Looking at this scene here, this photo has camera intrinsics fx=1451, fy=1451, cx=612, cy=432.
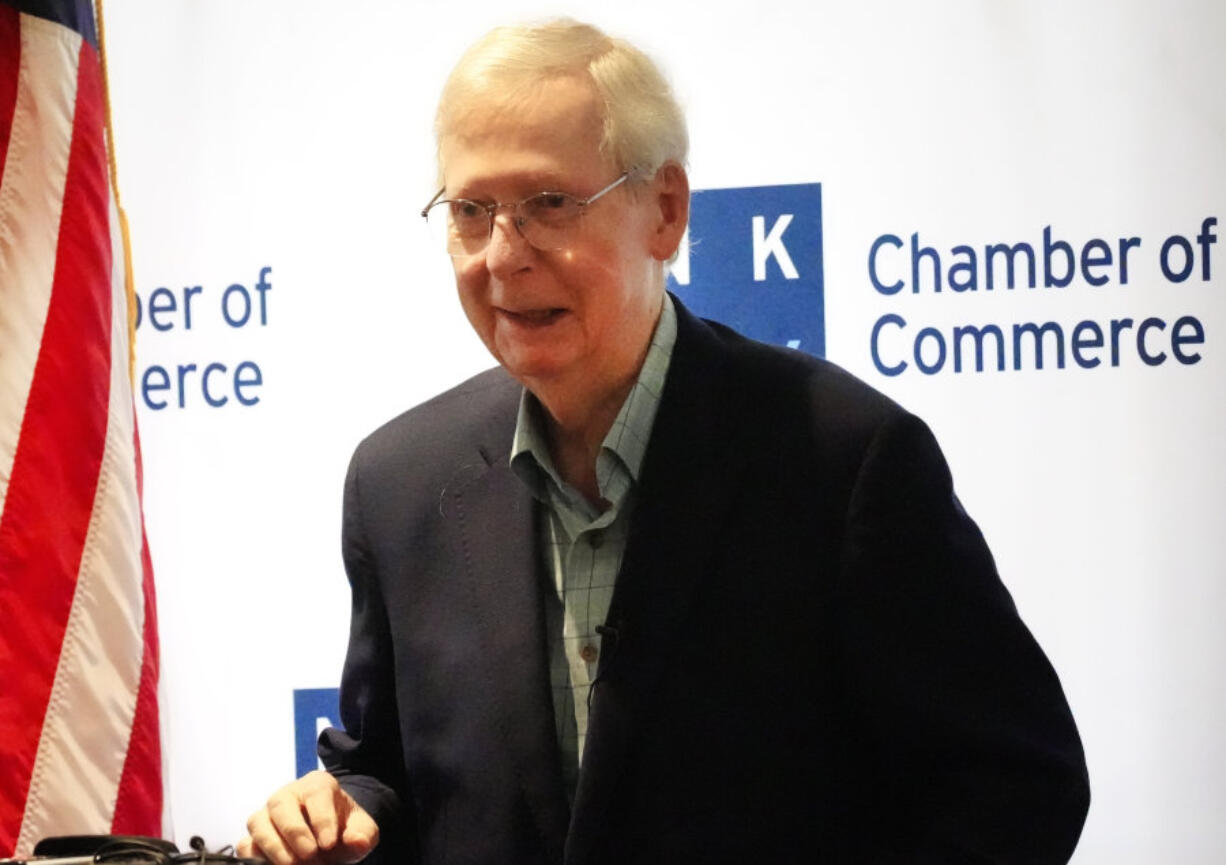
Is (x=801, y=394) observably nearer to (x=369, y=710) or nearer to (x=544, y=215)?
(x=544, y=215)

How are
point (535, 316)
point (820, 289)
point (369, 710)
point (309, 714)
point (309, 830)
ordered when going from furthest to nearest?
1. point (309, 714)
2. point (820, 289)
3. point (369, 710)
4. point (535, 316)
5. point (309, 830)

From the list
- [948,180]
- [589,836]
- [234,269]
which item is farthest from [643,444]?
[234,269]

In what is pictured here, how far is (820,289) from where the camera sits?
8.50 feet

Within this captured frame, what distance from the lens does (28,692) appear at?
198 centimetres

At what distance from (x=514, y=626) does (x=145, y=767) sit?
0.89 m

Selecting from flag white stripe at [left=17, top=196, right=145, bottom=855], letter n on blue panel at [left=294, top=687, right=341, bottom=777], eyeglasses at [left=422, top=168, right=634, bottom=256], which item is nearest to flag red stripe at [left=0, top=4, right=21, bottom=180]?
flag white stripe at [left=17, top=196, right=145, bottom=855]

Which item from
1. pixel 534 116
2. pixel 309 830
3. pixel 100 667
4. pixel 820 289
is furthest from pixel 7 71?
pixel 820 289

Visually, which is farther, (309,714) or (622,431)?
(309,714)

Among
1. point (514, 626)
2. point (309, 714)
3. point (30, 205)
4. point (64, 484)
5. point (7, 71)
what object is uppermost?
point (7, 71)

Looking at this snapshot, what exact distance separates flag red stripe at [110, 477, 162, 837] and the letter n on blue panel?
25.6 inches

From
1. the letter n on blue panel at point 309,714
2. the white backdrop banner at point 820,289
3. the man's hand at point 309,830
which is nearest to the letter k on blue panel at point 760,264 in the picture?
the white backdrop banner at point 820,289

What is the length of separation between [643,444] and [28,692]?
0.99m

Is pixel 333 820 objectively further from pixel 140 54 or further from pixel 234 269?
pixel 140 54

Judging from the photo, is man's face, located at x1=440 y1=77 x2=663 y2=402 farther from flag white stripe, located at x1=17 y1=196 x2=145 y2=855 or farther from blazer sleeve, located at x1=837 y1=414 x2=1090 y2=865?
flag white stripe, located at x1=17 y1=196 x2=145 y2=855
